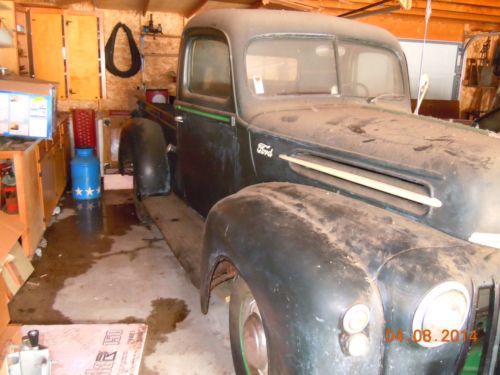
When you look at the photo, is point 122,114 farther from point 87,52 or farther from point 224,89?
point 224,89

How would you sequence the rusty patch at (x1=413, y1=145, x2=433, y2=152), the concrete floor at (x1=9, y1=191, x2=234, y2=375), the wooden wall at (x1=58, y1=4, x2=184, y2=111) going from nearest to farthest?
1. the rusty patch at (x1=413, y1=145, x2=433, y2=152)
2. the concrete floor at (x1=9, y1=191, x2=234, y2=375)
3. the wooden wall at (x1=58, y1=4, x2=184, y2=111)

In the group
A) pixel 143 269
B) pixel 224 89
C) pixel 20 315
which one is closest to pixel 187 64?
pixel 224 89

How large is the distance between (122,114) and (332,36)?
172 inches

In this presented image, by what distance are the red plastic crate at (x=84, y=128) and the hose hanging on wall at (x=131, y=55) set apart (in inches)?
46.0

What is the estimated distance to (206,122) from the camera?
301 cm

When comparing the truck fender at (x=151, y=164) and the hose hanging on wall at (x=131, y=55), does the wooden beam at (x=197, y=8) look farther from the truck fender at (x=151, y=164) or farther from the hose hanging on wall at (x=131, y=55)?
the truck fender at (x=151, y=164)

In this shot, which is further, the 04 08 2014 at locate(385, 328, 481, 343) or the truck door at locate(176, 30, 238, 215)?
the truck door at locate(176, 30, 238, 215)

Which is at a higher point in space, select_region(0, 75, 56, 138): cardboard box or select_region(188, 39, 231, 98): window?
select_region(188, 39, 231, 98): window

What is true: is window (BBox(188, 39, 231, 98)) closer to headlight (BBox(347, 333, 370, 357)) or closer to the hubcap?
the hubcap

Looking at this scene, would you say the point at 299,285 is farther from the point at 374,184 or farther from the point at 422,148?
the point at 422,148

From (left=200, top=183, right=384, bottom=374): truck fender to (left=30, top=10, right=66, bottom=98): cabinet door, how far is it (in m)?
6.13

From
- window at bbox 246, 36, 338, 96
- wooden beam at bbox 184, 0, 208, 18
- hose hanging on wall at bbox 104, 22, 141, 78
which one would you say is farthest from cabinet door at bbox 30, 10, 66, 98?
window at bbox 246, 36, 338, 96

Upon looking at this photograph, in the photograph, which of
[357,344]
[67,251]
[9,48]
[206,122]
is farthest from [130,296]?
[9,48]

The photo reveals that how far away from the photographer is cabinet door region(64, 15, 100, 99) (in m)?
6.92
